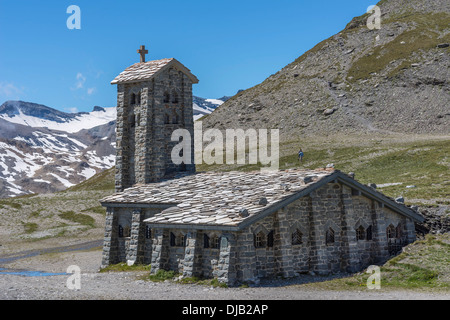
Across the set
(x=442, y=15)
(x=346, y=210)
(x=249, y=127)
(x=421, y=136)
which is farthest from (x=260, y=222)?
(x=442, y=15)

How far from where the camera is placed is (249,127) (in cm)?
11981

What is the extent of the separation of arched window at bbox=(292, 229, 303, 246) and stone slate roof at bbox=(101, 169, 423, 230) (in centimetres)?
200

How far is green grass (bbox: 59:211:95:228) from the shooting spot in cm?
6219

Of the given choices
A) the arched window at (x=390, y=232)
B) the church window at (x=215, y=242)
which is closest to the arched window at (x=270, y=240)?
the church window at (x=215, y=242)

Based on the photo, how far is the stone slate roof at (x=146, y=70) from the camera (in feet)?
130

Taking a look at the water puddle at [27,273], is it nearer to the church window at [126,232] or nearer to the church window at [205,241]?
the church window at [126,232]

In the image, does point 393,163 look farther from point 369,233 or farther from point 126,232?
point 126,232

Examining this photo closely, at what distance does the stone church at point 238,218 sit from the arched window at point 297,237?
50 mm

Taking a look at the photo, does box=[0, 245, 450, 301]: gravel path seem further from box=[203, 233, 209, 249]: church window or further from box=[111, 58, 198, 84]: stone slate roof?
box=[111, 58, 198, 84]: stone slate roof

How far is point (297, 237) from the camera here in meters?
28.6

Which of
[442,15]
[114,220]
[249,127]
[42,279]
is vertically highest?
[442,15]

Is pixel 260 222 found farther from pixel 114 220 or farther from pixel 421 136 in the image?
pixel 421 136

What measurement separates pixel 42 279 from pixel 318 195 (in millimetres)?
15146

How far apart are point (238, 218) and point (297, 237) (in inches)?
167
